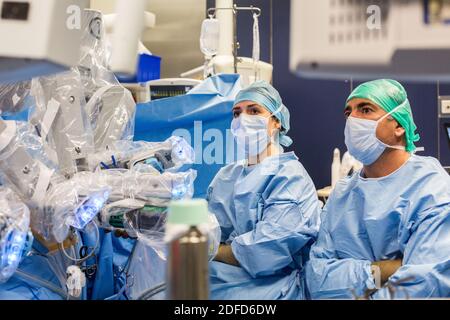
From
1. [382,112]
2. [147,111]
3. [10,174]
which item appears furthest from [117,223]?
[147,111]

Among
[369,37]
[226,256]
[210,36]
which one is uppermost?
[210,36]

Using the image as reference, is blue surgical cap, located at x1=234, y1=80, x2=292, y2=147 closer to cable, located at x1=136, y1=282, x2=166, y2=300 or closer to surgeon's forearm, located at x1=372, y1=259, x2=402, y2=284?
surgeon's forearm, located at x1=372, y1=259, x2=402, y2=284

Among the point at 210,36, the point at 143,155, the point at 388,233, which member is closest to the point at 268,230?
the point at 388,233

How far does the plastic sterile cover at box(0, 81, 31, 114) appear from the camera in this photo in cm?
160

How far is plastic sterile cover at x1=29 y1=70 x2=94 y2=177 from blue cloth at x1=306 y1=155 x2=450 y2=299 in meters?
0.93

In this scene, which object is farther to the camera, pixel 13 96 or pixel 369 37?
pixel 13 96

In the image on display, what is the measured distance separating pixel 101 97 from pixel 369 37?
1.37m

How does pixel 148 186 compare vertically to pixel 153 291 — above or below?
above

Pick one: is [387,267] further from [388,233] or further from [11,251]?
[11,251]

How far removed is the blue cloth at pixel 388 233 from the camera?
175 cm

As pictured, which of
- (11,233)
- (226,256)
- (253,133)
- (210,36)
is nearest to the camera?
(11,233)

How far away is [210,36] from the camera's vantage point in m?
3.43

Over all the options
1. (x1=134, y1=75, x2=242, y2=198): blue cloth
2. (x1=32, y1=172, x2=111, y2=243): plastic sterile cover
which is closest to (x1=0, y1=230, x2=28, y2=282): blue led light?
(x1=32, y1=172, x2=111, y2=243): plastic sterile cover

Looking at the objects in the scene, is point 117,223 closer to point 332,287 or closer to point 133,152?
point 133,152
